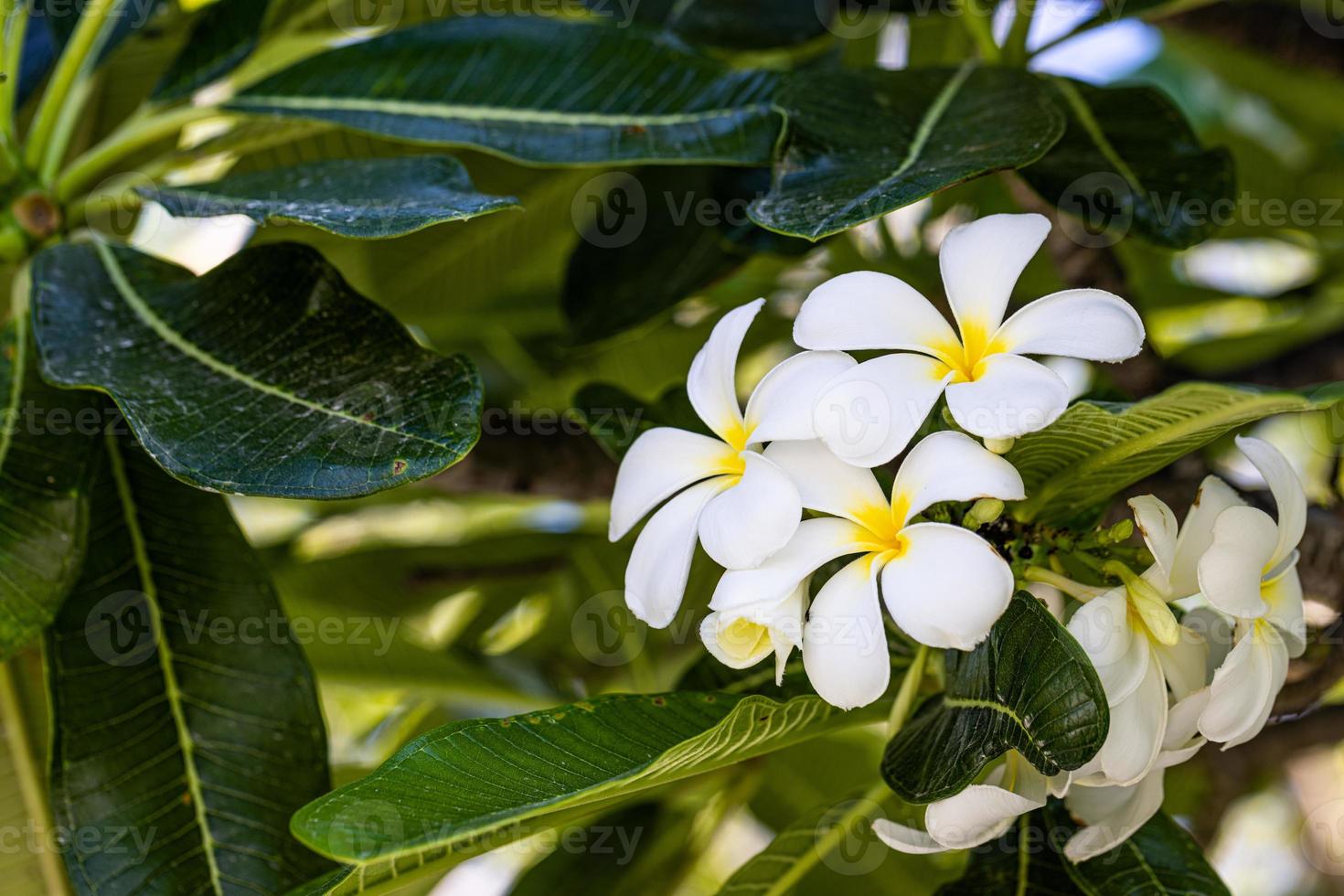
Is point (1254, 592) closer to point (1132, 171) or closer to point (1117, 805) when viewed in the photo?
point (1117, 805)

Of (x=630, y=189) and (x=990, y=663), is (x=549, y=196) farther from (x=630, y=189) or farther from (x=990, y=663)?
(x=990, y=663)

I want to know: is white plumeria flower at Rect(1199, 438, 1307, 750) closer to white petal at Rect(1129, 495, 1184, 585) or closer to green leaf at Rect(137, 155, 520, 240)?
white petal at Rect(1129, 495, 1184, 585)

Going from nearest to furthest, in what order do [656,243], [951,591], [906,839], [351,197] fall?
1. [951,591]
2. [906,839]
3. [351,197]
4. [656,243]

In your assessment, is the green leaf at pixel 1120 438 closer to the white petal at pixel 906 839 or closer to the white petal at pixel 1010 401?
the white petal at pixel 1010 401

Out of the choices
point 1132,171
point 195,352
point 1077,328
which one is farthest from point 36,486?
point 1132,171

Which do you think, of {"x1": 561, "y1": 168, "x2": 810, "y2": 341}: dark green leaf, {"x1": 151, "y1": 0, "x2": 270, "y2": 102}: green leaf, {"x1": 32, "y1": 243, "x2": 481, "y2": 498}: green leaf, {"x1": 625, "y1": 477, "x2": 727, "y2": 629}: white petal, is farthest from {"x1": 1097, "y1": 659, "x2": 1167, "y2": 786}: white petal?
{"x1": 151, "y1": 0, "x2": 270, "y2": 102}: green leaf

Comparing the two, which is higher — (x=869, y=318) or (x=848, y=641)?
(x=869, y=318)
